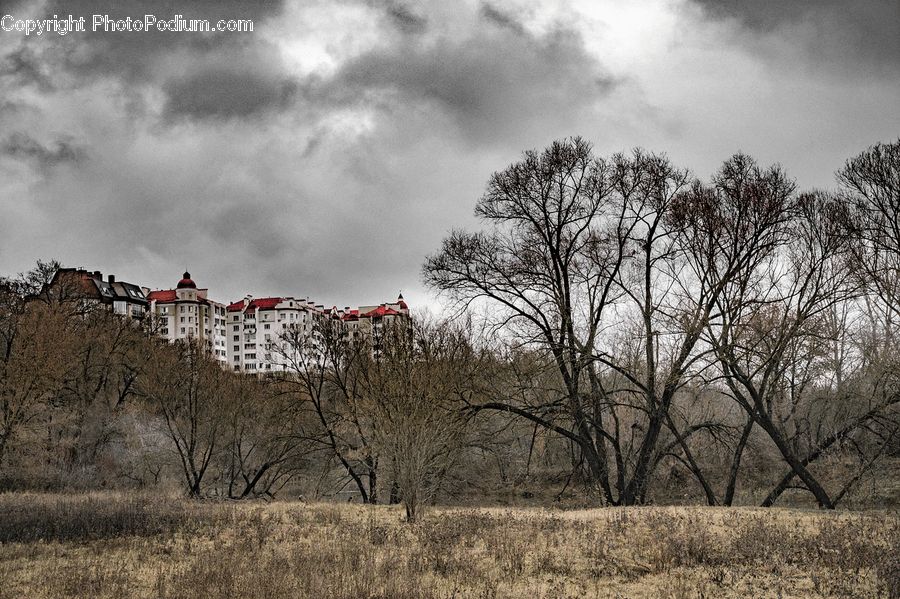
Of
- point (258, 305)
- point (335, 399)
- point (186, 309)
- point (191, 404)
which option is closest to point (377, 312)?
point (258, 305)

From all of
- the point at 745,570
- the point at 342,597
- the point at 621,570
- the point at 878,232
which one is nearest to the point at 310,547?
the point at 342,597

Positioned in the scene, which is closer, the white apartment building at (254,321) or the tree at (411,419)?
the tree at (411,419)

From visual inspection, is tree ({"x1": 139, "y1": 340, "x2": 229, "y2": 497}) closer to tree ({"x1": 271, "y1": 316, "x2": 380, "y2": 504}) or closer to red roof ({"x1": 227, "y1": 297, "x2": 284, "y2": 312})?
tree ({"x1": 271, "y1": 316, "x2": 380, "y2": 504})

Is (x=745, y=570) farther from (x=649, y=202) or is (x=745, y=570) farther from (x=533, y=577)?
(x=649, y=202)

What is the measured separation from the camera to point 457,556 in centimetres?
1260

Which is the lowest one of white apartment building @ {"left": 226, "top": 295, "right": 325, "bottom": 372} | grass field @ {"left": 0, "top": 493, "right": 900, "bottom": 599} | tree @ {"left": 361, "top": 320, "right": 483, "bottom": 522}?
grass field @ {"left": 0, "top": 493, "right": 900, "bottom": 599}

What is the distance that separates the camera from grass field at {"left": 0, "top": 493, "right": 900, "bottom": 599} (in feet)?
32.9

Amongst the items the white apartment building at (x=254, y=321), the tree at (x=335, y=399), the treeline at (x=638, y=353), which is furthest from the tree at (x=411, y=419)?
the white apartment building at (x=254, y=321)

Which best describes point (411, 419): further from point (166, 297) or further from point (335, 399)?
point (166, 297)

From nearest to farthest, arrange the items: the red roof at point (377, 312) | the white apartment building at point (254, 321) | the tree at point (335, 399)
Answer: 1. the tree at point (335, 399)
2. the red roof at point (377, 312)
3. the white apartment building at point (254, 321)

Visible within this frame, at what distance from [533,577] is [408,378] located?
7.32 meters

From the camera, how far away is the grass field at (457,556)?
1002 centimetres

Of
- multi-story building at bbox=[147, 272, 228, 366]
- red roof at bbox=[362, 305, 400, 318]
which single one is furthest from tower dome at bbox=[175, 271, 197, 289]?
red roof at bbox=[362, 305, 400, 318]

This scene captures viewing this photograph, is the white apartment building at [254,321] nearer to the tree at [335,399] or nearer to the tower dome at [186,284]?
the tower dome at [186,284]
